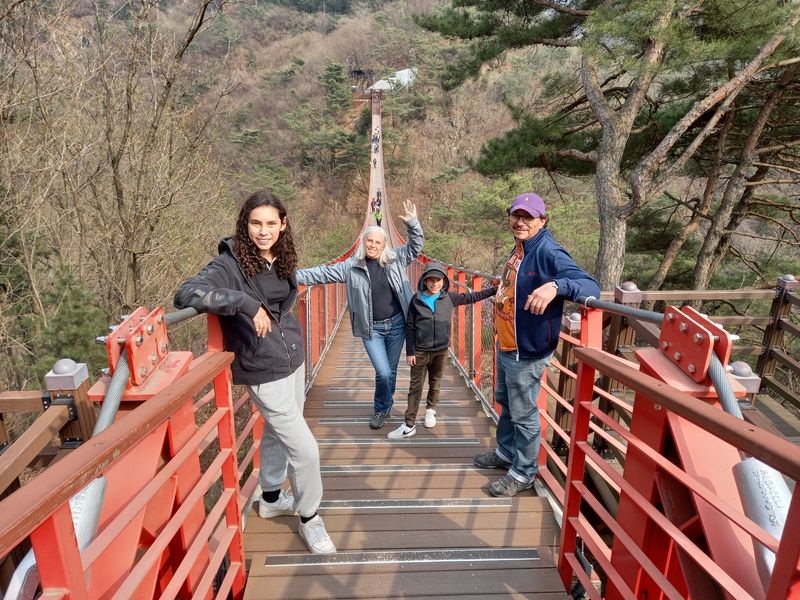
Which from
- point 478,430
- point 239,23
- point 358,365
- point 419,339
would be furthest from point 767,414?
point 239,23

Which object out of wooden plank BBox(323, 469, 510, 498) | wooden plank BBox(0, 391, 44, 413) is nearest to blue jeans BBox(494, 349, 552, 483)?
wooden plank BBox(323, 469, 510, 498)

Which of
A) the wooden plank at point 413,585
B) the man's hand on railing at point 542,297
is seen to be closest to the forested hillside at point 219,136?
the man's hand on railing at point 542,297

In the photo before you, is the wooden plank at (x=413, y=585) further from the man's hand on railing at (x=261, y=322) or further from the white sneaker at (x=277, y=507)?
the man's hand on railing at (x=261, y=322)

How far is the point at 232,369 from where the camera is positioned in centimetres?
175

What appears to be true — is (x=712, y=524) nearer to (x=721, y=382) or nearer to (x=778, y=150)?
(x=721, y=382)

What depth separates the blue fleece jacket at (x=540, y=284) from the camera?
204cm

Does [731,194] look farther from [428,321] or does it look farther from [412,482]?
[412,482]

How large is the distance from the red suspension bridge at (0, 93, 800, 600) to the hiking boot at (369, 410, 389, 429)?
0.27 metres

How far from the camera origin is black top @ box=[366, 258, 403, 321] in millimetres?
3092

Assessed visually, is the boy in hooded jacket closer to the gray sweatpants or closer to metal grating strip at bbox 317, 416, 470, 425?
metal grating strip at bbox 317, 416, 470, 425

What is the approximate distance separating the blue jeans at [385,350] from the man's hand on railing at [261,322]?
144 centimetres

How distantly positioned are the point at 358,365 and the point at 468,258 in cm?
1517

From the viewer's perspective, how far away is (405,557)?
1938 millimetres

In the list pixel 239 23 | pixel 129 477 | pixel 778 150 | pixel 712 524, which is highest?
pixel 239 23
